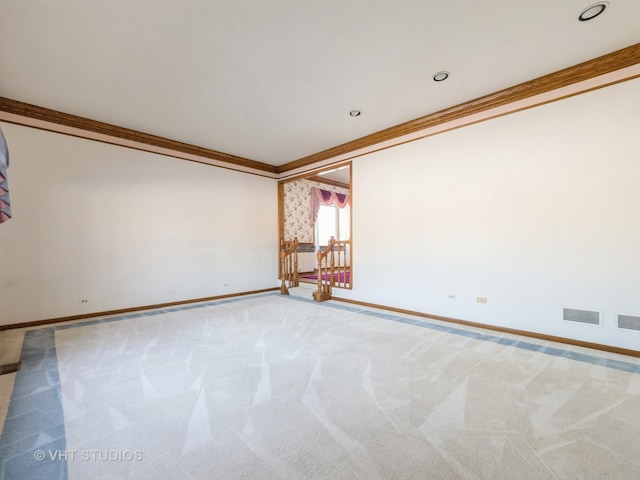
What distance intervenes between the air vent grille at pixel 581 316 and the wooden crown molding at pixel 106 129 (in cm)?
582

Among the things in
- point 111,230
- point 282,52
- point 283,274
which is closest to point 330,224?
point 283,274

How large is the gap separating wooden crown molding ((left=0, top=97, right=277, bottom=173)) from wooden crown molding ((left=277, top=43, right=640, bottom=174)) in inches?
105

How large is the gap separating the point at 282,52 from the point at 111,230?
378 centimetres

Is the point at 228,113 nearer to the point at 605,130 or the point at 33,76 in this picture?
the point at 33,76

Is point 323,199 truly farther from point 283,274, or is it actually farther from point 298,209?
point 283,274

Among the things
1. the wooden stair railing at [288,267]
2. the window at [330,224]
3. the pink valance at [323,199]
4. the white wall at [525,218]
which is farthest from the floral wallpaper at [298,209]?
the white wall at [525,218]

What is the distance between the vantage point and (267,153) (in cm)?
572

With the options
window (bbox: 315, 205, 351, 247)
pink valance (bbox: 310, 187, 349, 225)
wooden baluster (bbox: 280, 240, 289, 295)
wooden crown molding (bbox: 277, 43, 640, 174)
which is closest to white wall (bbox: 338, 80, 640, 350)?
wooden crown molding (bbox: 277, 43, 640, 174)

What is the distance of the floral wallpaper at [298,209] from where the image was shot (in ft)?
24.4

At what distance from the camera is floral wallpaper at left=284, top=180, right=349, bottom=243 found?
743 cm

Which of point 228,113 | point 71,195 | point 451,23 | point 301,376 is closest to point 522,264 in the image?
point 451,23

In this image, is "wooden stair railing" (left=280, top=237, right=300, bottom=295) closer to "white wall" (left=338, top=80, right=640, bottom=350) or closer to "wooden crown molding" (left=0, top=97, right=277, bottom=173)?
"wooden crown molding" (left=0, top=97, right=277, bottom=173)

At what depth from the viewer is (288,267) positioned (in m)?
6.54

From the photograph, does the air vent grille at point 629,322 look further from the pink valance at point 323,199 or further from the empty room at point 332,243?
the pink valance at point 323,199
